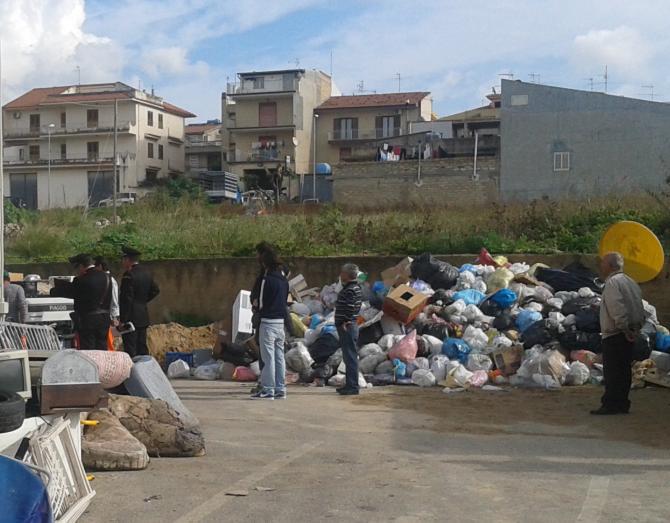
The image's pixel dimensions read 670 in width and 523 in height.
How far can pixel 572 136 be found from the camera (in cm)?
4794

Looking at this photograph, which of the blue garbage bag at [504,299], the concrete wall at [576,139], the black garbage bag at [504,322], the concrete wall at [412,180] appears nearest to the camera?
the black garbage bag at [504,322]

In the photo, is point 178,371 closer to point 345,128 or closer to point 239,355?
point 239,355

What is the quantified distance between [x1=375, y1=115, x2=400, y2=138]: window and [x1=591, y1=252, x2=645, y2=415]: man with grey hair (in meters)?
63.1

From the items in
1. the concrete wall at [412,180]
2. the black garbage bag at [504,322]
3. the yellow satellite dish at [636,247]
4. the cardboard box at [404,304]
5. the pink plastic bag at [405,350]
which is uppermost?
the concrete wall at [412,180]

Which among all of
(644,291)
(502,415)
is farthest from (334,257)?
(502,415)

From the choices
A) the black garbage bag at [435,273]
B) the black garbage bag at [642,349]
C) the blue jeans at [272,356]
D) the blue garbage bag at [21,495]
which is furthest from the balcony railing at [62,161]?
the blue garbage bag at [21,495]

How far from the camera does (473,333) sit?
44.9ft

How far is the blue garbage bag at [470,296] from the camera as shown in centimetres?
1480

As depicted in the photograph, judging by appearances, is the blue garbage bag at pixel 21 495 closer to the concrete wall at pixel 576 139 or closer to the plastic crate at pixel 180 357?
the plastic crate at pixel 180 357

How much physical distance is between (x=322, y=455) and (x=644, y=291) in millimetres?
9108

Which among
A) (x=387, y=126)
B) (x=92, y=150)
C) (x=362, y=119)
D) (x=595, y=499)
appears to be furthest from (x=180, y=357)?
(x=92, y=150)

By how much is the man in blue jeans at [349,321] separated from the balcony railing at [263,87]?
6213 centimetres

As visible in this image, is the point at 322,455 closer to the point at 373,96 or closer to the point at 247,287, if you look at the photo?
the point at 247,287

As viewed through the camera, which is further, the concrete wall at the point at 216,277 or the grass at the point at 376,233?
the grass at the point at 376,233
